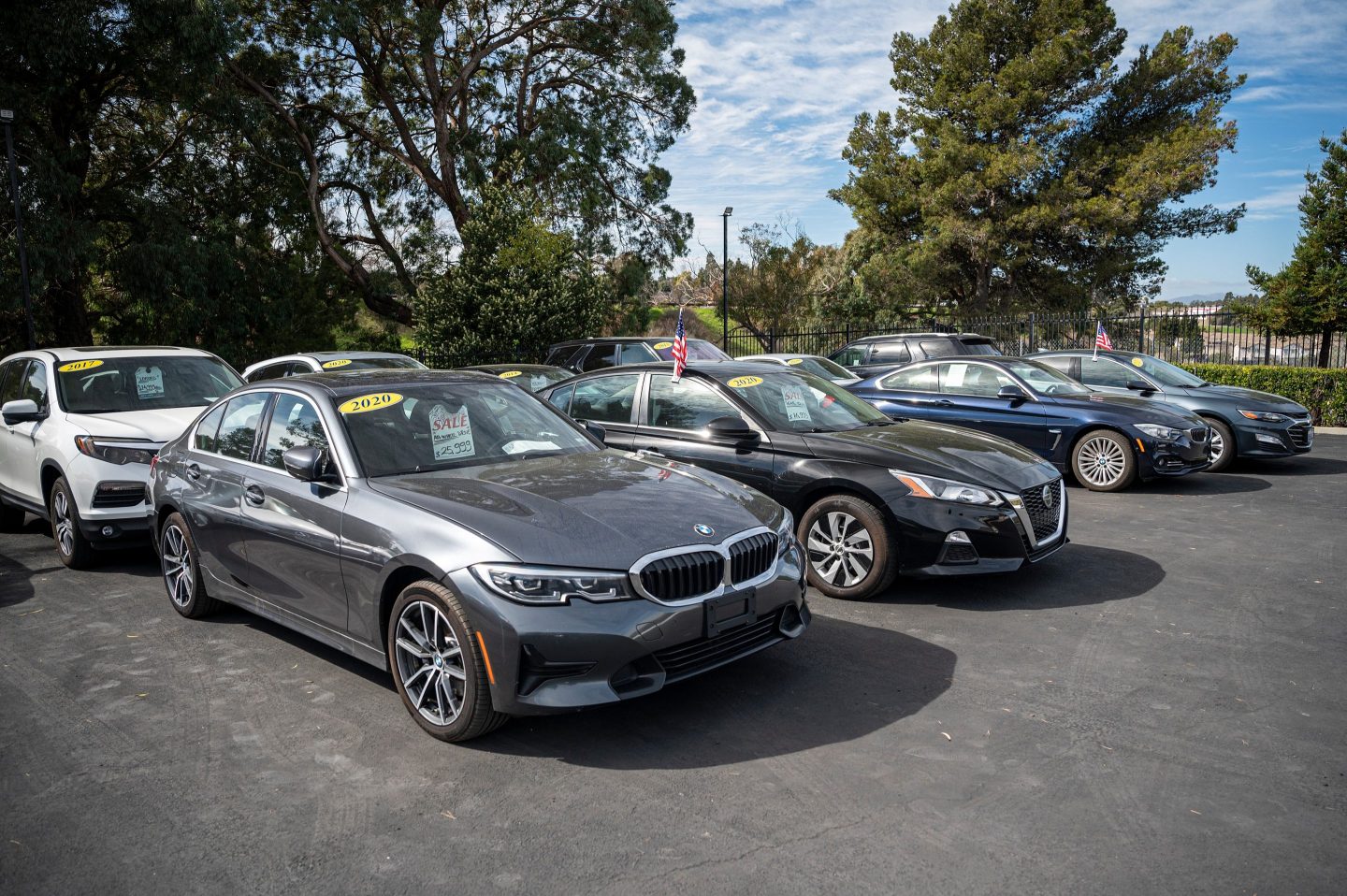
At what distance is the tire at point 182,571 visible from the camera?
5.69 m

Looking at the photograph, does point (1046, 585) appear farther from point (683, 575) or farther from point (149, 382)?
point (149, 382)

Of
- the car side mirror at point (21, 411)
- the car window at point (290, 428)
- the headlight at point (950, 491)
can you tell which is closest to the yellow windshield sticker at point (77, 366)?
the car side mirror at point (21, 411)

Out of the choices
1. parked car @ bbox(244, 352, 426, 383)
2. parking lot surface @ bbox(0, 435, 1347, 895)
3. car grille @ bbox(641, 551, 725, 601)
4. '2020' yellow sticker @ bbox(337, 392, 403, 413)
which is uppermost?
parked car @ bbox(244, 352, 426, 383)

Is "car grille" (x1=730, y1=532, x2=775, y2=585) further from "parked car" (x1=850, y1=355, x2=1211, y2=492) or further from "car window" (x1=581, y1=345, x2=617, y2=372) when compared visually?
"car window" (x1=581, y1=345, x2=617, y2=372)

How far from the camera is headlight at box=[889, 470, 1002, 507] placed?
5984mm

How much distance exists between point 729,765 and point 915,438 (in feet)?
12.0

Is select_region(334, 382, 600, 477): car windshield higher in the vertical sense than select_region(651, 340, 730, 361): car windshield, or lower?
lower

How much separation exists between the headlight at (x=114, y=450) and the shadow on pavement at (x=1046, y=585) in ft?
18.8

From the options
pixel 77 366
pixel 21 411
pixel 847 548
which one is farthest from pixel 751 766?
pixel 77 366

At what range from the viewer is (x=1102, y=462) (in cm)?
1034

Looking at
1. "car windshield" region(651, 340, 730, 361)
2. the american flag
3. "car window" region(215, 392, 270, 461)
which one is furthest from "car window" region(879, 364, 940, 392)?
"car window" region(215, 392, 270, 461)

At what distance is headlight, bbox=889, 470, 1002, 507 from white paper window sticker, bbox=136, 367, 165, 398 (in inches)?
258

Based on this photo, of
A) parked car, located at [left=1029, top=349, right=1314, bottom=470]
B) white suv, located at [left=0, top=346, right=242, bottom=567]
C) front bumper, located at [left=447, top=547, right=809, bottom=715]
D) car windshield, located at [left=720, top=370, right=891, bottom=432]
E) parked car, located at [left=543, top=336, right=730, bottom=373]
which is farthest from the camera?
parked car, located at [left=543, top=336, right=730, bottom=373]

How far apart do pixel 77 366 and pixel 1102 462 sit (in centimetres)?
1026
